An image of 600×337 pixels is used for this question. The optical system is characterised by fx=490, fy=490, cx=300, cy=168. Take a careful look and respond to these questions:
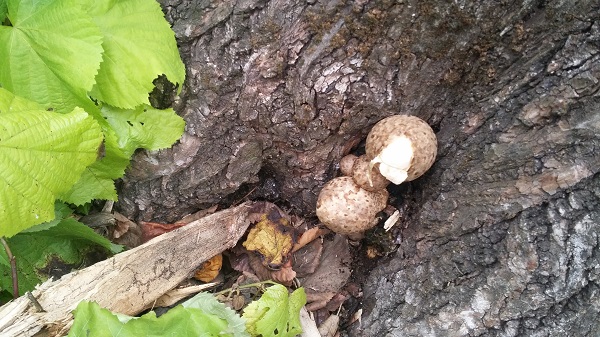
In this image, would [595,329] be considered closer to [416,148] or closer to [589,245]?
[589,245]

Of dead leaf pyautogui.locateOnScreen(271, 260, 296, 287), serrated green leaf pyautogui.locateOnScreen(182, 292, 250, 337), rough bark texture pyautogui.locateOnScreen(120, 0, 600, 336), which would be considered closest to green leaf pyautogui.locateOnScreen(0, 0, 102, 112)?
rough bark texture pyautogui.locateOnScreen(120, 0, 600, 336)

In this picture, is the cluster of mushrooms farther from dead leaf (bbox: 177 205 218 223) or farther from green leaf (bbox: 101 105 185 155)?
green leaf (bbox: 101 105 185 155)

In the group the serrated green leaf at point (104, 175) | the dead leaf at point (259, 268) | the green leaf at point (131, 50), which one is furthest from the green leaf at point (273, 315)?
the green leaf at point (131, 50)

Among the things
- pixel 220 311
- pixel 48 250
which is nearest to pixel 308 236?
pixel 220 311

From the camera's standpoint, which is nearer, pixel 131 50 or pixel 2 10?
pixel 2 10

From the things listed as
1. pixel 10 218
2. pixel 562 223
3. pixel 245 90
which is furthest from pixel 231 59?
pixel 562 223

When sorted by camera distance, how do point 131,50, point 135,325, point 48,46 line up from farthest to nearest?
point 131,50, point 48,46, point 135,325

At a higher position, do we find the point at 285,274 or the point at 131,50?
the point at 131,50

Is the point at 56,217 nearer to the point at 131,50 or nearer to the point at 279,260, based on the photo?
the point at 131,50

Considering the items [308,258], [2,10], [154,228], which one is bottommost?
[308,258]
